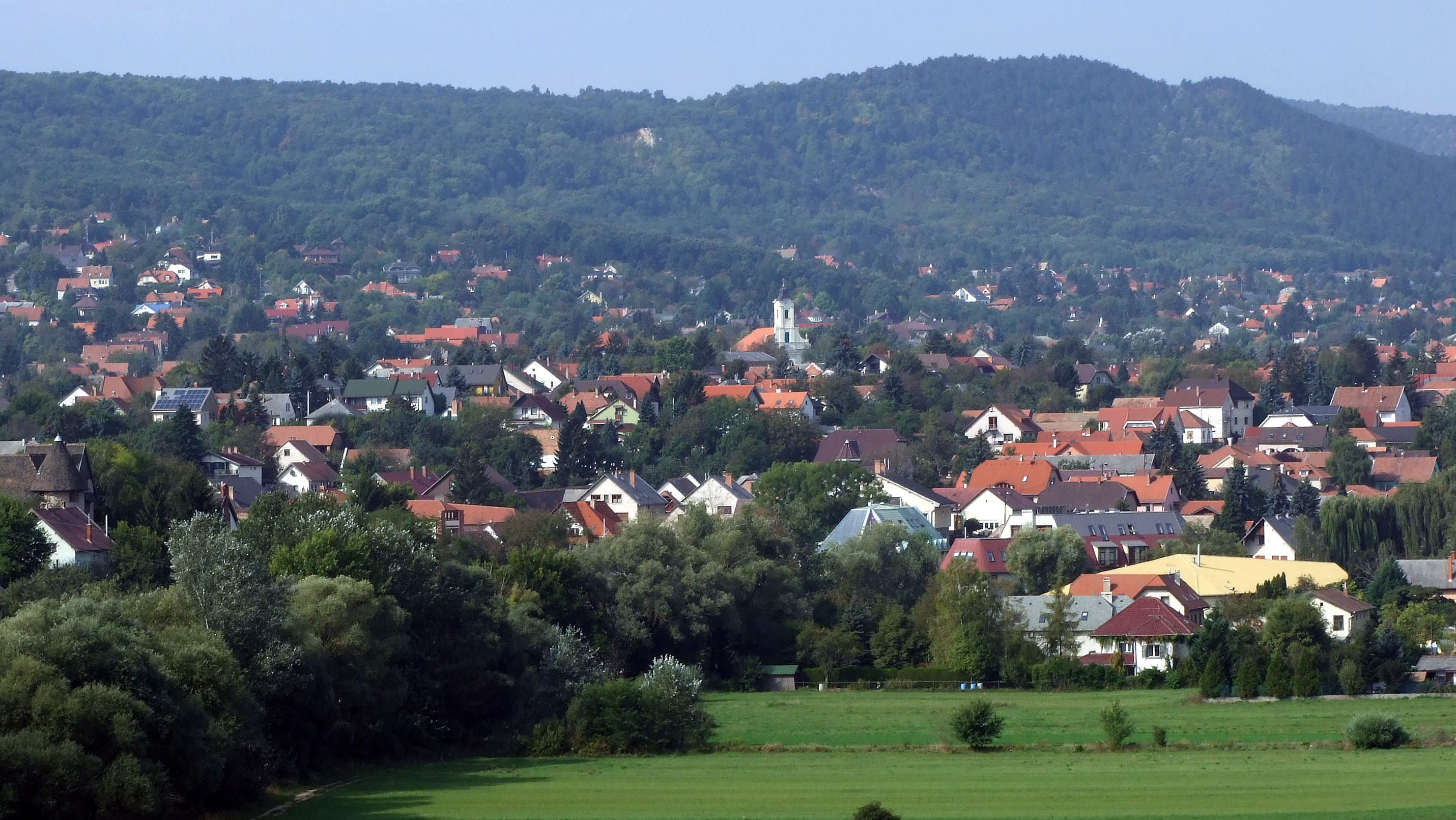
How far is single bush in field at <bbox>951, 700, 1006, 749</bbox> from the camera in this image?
122 ft

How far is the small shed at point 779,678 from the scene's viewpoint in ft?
169

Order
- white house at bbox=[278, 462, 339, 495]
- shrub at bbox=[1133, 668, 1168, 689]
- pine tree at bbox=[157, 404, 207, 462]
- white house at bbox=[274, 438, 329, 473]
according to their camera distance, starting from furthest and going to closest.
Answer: white house at bbox=[274, 438, 329, 473] → white house at bbox=[278, 462, 339, 495] → pine tree at bbox=[157, 404, 207, 462] → shrub at bbox=[1133, 668, 1168, 689]

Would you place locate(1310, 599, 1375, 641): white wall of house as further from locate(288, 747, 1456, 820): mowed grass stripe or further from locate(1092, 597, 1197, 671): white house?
locate(288, 747, 1456, 820): mowed grass stripe

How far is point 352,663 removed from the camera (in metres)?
35.8

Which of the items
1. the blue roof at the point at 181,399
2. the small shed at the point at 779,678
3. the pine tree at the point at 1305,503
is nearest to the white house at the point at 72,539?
the small shed at the point at 779,678

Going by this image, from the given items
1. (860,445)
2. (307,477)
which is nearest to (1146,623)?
(307,477)

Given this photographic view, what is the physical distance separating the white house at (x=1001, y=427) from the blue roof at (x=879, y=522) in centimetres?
3164

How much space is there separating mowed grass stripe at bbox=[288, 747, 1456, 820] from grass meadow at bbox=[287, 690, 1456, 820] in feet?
0.20

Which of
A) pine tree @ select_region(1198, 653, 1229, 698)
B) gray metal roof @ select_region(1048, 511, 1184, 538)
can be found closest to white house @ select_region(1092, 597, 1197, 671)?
pine tree @ select_region(1198, 653, 1229, 698)

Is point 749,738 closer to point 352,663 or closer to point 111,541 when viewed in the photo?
point 352,663

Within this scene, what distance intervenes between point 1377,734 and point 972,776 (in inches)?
311

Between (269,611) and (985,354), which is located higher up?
(985,354)

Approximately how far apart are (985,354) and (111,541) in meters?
107

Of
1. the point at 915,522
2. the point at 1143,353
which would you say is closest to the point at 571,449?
the point at 915,522
